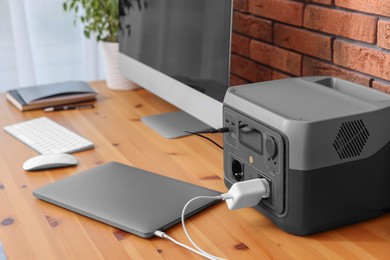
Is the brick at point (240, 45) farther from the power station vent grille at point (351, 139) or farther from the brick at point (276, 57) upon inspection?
the power station vent grille at point (351, 139)

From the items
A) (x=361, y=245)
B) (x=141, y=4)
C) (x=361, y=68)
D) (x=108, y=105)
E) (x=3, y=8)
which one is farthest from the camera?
(x=3, y=8)

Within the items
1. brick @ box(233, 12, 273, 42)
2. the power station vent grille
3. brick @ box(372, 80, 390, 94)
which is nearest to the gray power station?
the power station vent grille

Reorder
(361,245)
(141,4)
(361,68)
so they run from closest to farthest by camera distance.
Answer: (361,245) < (361,68) < (141,4)

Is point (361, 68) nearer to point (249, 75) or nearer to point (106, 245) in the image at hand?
point (249, 75)

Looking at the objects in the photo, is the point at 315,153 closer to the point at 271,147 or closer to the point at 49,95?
the point at 271,147

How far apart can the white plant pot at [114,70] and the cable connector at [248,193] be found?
1037 mm

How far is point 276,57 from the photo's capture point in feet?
5.71

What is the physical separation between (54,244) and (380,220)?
0.64 meters

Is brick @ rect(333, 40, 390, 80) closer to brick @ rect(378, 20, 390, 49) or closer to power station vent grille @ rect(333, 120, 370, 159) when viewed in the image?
brick @ rect(378, 20, 390, 49)

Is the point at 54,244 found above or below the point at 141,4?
below

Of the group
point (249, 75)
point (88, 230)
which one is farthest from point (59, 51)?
point (88, 230)

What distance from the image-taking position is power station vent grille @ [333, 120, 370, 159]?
3.71 feet

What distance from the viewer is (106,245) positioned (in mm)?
1176

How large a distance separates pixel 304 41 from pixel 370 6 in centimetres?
27
